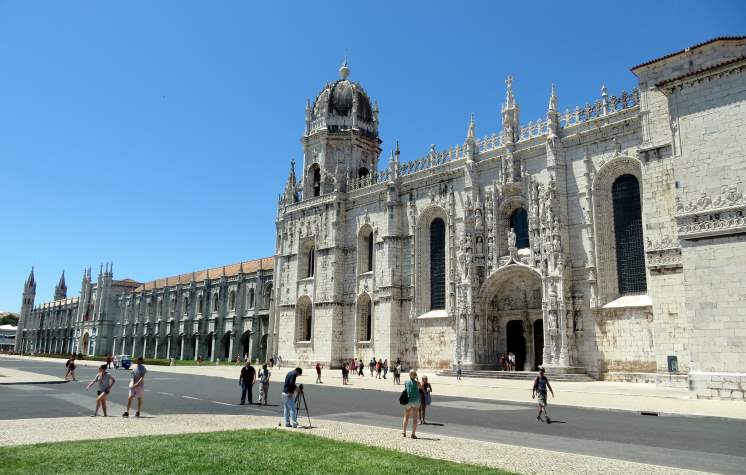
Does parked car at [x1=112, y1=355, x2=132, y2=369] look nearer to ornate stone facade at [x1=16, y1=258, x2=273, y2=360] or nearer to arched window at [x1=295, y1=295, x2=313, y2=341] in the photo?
ornate stone facade at [x1=16, y1=258, x2=273, y2=360]

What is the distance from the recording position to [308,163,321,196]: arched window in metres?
48.9

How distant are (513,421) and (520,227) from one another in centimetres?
2131

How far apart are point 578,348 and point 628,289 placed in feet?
13.2

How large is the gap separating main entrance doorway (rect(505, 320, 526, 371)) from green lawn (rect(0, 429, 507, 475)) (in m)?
25.5

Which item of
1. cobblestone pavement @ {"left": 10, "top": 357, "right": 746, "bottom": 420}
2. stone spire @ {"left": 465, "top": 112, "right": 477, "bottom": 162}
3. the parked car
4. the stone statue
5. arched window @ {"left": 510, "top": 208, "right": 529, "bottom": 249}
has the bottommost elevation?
the parked car

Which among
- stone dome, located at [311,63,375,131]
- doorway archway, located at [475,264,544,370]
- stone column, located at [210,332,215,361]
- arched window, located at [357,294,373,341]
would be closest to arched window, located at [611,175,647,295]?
doorway archway, located at [475,264,544,370]

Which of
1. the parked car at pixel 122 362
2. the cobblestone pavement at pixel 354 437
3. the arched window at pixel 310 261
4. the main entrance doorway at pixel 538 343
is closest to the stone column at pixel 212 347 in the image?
the parked car at pixel 122 362

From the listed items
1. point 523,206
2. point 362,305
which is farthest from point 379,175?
point 523,206

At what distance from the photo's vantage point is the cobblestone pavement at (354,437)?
27.8 feet

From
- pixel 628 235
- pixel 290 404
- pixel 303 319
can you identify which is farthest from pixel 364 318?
pixel 290 404

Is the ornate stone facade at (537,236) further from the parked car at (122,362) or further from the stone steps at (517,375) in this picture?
the parked car at (122,362)

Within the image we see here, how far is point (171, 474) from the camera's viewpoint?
24.7 feet

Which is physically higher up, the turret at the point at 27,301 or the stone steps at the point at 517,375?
the turret at the point at 27,301

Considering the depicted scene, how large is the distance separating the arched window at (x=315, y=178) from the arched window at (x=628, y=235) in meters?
26.1
